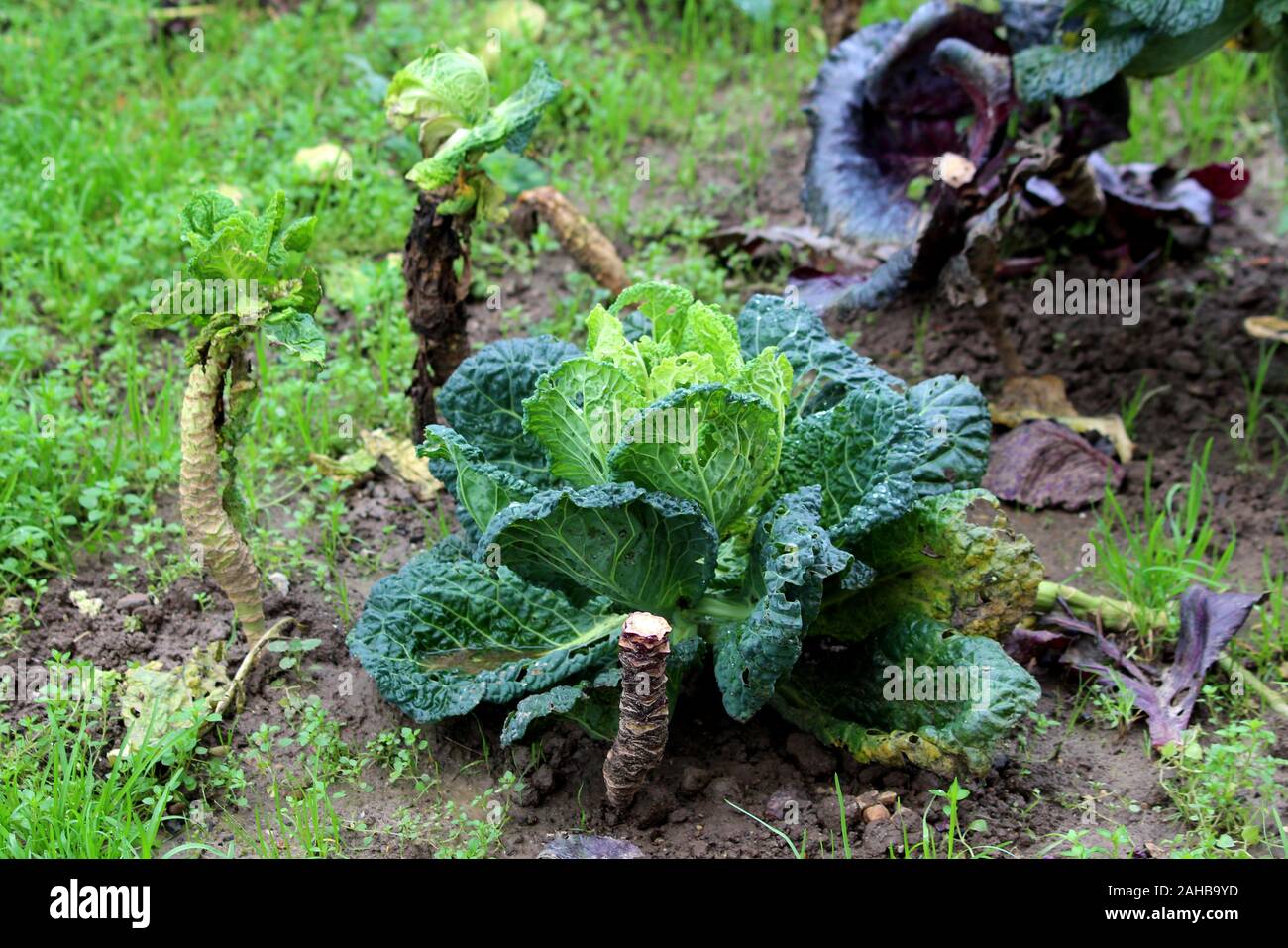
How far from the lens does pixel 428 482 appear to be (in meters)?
4.00

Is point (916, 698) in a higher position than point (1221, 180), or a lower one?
lower

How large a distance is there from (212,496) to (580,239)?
178 cm

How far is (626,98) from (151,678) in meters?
3.26

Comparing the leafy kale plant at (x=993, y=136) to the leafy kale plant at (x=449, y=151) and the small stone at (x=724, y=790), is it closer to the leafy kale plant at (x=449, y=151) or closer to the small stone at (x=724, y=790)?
the leafy kale plant at (x=449, y=151)

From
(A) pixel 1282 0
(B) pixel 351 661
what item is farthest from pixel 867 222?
(B) pixel 351 661

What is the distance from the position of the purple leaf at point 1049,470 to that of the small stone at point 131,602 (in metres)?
2.42

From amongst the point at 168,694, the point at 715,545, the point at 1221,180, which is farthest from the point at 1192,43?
the point at 168,694

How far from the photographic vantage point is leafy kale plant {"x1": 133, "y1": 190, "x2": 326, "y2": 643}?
2.95m

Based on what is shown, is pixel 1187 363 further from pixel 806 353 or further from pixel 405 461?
pixel 405 461

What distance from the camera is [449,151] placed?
3396 millimetres

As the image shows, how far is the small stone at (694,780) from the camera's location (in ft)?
9.90

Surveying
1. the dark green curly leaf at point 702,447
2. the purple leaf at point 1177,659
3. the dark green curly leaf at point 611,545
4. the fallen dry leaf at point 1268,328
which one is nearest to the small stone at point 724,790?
the dark green curly leaf at point 611,545

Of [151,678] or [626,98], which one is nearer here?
[151,678]
